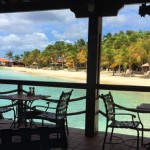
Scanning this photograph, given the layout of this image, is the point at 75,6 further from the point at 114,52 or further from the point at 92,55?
the point at 114,52

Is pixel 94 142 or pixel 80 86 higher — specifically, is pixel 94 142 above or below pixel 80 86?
below

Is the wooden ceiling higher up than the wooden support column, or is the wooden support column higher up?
the wooden ceiling

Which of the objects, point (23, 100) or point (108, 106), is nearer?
point (108, 106)

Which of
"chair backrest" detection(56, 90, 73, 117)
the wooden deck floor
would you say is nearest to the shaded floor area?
the wooden deck floor

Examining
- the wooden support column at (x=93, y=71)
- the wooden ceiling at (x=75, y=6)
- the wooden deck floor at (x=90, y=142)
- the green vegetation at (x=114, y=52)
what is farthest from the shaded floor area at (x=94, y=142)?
the green vegetation at (x=114, y=52)

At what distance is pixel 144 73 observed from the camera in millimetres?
38625

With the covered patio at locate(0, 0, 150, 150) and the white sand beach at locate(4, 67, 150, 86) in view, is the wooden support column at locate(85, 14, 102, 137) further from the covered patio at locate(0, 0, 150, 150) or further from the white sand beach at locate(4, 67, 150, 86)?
the white sand beach at locate(4, 67, 150, 86)

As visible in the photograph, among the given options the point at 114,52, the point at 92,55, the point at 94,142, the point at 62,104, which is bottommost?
the point at 94,142

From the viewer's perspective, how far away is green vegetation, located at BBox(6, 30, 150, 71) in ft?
131

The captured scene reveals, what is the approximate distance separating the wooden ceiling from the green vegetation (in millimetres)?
35112

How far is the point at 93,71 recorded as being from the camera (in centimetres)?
489

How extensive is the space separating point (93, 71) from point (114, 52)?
3659 centimetres

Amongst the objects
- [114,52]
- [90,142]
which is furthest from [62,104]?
[114,52]

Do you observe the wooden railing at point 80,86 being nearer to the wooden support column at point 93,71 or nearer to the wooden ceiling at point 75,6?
the wooden support column at point 93,71
